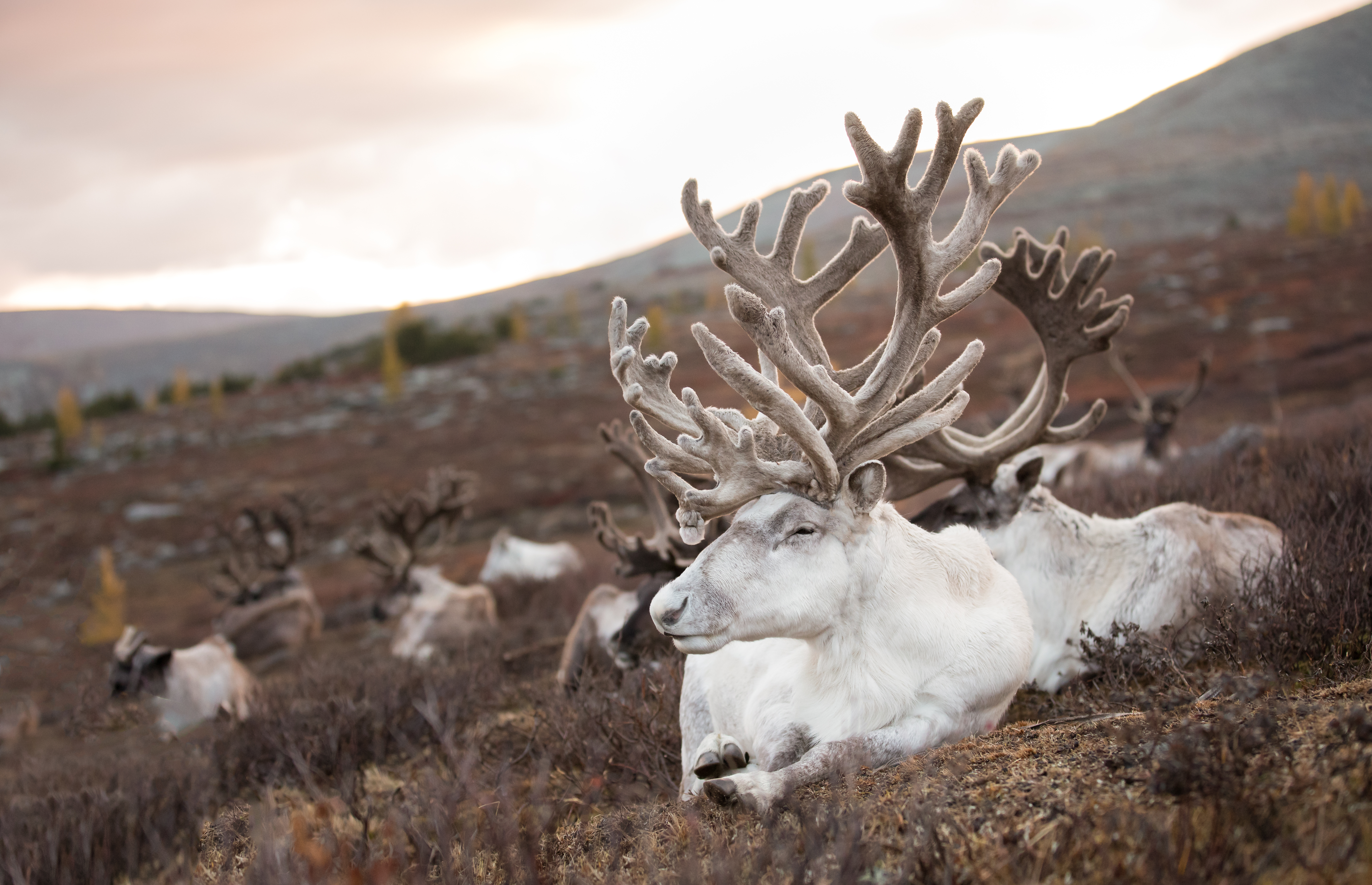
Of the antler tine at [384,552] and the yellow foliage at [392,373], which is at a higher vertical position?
the yellow foliage at [392,373]

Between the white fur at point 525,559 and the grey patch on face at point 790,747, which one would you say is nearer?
the grey patch on face at point 790,747

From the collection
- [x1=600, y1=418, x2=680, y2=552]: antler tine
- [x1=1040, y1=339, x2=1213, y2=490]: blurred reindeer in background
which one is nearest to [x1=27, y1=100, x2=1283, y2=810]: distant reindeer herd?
[x1=600, y1=418, x2=680, y2=552]: antler tine

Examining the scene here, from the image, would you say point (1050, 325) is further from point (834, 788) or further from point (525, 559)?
point (525, 559)

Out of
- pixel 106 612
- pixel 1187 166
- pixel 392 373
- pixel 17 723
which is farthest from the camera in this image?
pixel 1187 166

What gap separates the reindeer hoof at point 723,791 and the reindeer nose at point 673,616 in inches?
18.9

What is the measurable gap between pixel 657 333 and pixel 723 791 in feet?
168

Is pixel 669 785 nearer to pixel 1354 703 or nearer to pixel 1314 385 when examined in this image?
pixel 1354 703

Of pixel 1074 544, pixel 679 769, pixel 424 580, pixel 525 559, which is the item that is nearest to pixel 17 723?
pixel 424 580

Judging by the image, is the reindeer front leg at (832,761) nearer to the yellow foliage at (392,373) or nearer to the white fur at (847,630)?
the white fur at (847,630)

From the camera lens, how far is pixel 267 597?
14484 millimetres

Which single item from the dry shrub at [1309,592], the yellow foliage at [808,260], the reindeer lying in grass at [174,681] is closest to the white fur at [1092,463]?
the dry shrub at [1309,592]

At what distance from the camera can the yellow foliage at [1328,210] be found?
49.6 meters

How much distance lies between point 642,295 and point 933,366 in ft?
199

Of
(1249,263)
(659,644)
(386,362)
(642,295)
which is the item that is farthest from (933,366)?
(642,295)
